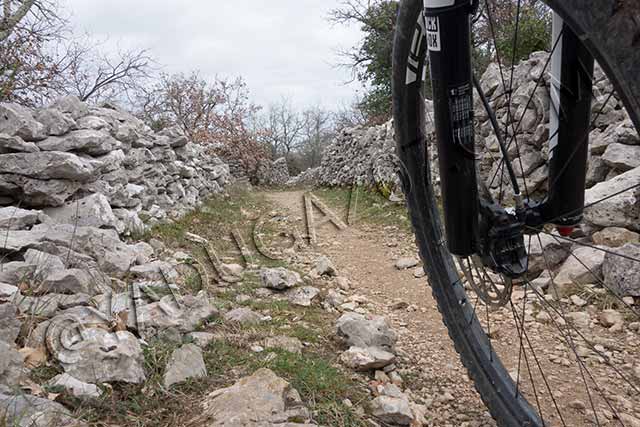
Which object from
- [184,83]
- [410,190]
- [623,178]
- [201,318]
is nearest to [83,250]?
[201,318]

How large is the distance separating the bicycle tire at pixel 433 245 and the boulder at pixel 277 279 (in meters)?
1.48

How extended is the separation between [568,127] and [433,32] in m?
0.47

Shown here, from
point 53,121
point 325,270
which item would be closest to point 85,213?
point 53,121

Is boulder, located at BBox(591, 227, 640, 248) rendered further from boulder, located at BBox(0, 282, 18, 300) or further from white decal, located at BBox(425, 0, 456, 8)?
boulder, located at BBox(0, 282, 18, 300)

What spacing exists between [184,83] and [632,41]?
1812 cm

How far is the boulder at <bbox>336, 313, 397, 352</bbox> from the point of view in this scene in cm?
192

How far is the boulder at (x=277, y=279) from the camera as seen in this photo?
281cm

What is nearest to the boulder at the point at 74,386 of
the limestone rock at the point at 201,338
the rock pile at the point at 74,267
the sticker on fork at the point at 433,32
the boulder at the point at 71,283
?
the rock pile at the point at 74,267

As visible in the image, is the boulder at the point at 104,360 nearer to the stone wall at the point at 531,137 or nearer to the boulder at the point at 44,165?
the stone wall at the point at 531,137

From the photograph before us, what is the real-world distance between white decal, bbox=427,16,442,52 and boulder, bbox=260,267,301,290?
212 cm

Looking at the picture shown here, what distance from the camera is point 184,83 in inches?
659

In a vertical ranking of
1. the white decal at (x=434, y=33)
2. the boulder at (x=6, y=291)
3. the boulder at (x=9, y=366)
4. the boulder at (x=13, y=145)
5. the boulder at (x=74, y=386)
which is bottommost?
the boulder at (x=74, y=386)

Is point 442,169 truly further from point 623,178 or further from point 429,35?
point 623,178

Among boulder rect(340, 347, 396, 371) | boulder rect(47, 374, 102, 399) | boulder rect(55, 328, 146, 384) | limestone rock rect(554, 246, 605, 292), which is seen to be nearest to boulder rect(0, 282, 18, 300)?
boulder rect(55, 328, 146, 384)
